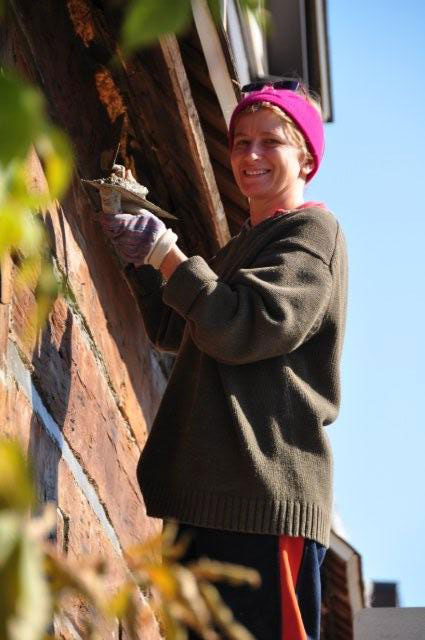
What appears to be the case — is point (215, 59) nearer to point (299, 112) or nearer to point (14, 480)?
point (299, 112)

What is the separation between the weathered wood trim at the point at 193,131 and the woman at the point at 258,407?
0.44 m

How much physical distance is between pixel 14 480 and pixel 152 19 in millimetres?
326

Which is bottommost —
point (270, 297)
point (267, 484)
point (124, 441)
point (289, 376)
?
point (124, 441)

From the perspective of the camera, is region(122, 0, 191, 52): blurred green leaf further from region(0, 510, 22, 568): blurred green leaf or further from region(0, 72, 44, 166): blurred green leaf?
region(0, 510, 22, 568): blurred green leaf

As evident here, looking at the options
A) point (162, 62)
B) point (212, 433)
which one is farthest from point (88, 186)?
point (212, 433)

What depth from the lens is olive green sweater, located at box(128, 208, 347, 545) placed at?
2.60m

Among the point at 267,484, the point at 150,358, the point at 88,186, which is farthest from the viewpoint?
the point at 150,358

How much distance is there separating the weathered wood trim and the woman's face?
0.70 feet

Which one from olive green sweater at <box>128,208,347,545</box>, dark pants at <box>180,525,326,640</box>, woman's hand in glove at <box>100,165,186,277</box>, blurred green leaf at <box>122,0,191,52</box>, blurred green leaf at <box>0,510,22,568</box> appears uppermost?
blurred green leaf at <box>122,0,191,52</box>

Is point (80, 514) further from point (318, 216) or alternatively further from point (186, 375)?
point (318, 216)

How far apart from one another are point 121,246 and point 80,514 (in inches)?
24.1

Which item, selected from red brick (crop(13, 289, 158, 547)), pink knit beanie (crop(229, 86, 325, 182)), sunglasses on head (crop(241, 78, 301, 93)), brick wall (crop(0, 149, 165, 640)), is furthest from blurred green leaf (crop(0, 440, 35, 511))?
sunglasses on head (crop(241, 78, 301, 93))

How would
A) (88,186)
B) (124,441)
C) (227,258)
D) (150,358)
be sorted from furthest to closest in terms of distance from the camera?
(150,358) < (124,441) < (88,186) < (227,258)

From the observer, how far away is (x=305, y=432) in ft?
8.96
